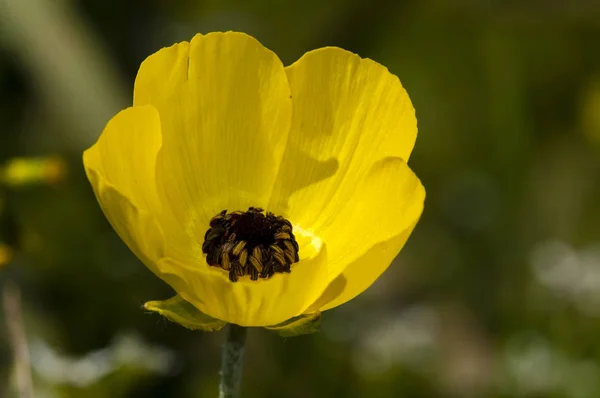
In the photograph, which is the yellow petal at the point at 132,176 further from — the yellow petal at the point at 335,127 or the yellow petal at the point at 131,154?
the yellow petal at the point at 335,127

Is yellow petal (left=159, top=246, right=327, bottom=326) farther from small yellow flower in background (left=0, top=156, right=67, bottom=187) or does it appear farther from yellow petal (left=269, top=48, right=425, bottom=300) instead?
small yellow flower in background (left=0, top=156, right=67, bottom=187)

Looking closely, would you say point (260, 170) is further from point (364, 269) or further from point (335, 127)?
point (364, 269)

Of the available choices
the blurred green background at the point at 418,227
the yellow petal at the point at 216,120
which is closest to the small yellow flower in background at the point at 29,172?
the blurred green background at the point at 418,227

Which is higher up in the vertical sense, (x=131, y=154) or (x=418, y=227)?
(x=418, y=227)

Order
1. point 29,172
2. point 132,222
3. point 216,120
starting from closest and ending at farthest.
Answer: point 132,222, point 216,120, point 29,172

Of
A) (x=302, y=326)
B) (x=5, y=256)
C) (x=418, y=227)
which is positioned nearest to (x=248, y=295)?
(x=302, y=326)

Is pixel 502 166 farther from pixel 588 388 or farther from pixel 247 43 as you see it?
pixel 247 43
